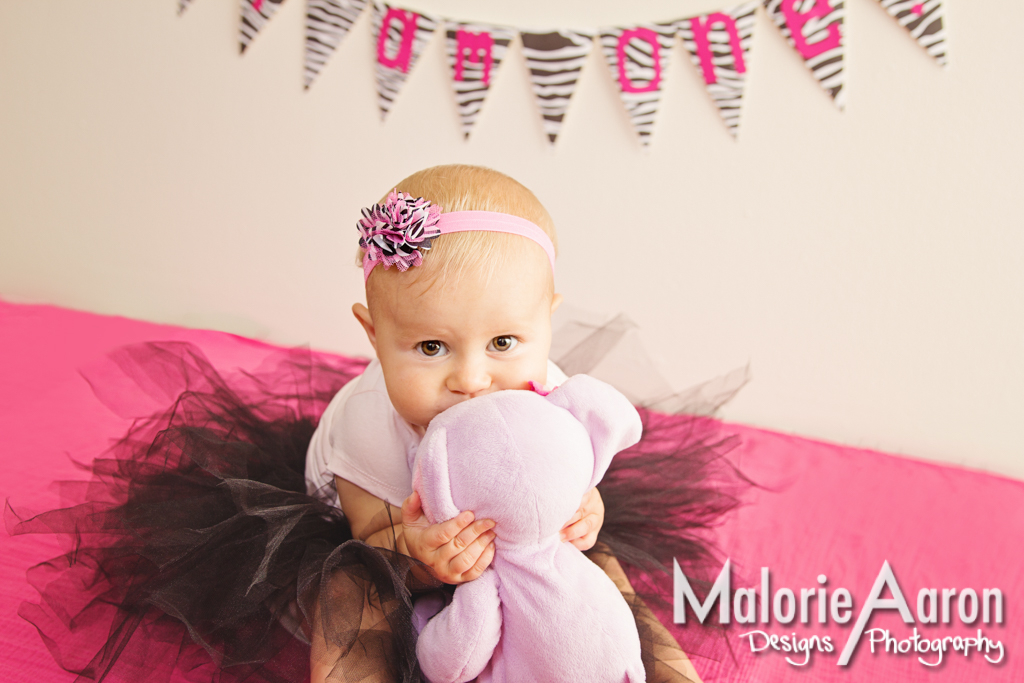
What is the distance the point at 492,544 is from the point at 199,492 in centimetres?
44

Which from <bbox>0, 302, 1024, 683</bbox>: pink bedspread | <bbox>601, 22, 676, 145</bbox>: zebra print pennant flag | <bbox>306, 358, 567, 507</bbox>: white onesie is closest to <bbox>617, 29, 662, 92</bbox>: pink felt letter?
<bbox>601, 22, 676, 145</bbox>: zebra print pennant flag

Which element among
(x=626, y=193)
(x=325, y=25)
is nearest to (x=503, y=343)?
(x=626, y=193)

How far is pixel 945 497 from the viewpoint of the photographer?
123 centimetres

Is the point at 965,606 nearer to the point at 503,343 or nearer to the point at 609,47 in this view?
the point at 503,343

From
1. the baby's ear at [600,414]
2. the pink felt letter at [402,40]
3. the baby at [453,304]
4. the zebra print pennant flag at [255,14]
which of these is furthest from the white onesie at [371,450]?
the zebra print pennant flag at [255,14]

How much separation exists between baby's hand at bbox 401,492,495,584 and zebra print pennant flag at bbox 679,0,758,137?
48.9 inches

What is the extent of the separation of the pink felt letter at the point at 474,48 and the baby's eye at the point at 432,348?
3.45 feet

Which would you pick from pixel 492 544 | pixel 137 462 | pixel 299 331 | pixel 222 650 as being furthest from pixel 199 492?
pixel 299 331

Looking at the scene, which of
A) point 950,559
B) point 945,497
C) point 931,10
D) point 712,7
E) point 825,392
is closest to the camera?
point 950,559

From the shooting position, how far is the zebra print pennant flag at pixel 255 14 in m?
1.62

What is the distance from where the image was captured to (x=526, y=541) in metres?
0.64

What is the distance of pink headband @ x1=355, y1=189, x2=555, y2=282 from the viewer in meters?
0.73

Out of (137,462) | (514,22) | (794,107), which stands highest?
(514,22)

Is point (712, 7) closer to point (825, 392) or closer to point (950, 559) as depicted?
point (825, 392)
